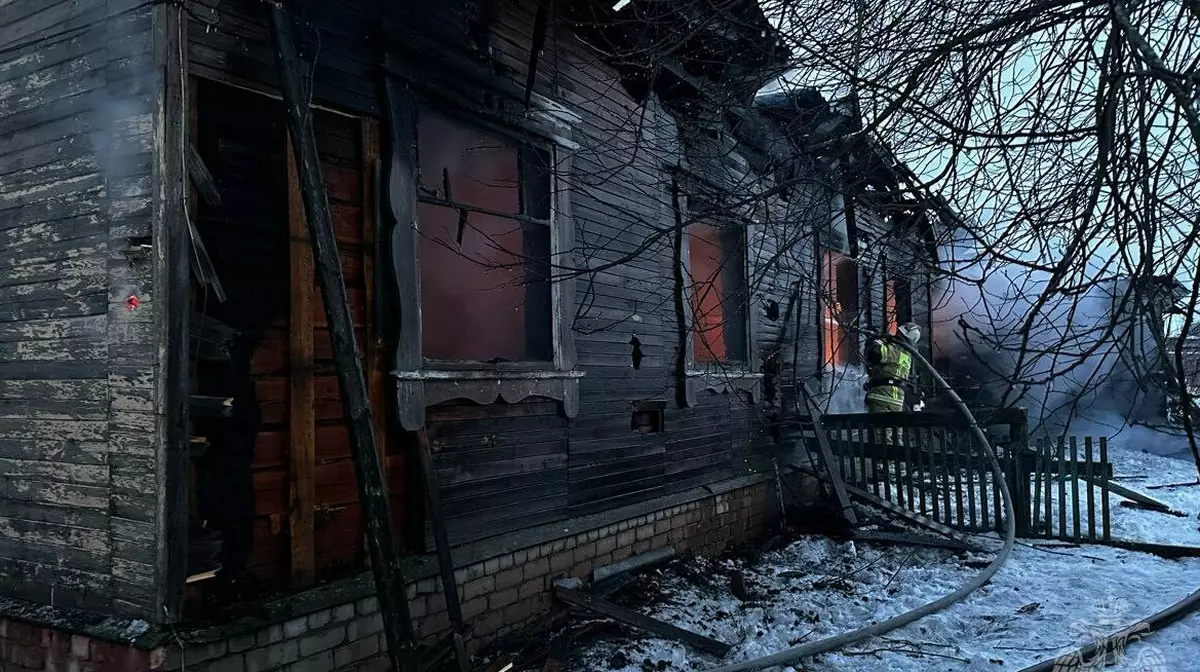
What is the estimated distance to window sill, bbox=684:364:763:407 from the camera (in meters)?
7.64

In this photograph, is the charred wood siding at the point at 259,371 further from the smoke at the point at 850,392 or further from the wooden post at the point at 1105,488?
the smoke at the point at 850,392

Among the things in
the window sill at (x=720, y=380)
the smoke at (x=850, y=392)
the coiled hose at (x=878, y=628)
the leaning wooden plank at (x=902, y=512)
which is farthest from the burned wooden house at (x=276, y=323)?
the smoke at (x=850, y=392)

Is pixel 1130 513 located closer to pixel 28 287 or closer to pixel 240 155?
pixel 240 155

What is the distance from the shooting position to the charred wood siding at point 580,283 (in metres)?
4.27

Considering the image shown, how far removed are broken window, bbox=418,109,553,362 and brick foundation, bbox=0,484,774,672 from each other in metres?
1.59

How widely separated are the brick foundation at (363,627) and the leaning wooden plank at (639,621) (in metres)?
0.20

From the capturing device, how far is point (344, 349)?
11.6 ft

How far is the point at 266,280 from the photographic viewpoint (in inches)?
150

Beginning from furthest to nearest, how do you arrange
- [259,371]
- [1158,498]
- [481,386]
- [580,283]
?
[1158,498], [580,283], [481,386], [259,371]

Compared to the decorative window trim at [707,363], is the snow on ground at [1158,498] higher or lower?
lower

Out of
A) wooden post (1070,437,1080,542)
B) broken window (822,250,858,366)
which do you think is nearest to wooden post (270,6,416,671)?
wooden post (1070,437,1080,542)

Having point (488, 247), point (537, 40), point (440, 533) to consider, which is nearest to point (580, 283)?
point (488, 247)

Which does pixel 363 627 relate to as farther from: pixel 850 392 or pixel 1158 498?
pixel 1158 498

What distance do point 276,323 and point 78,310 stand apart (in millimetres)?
919
